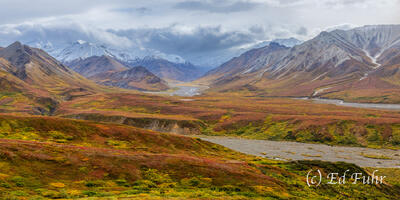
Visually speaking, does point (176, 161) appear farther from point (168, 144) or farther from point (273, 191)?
point (168, 144)

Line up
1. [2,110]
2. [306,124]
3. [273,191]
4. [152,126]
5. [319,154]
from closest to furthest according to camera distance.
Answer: [273,191]
[319,154]
[306,124]
[152,126]
[2,110]

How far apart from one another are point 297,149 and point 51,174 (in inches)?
3604

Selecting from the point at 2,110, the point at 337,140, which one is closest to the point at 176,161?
the point at 337,140

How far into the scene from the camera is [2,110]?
6964 inches
